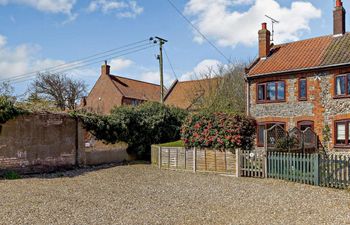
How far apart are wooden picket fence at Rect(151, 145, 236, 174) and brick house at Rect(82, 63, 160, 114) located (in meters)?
23.9

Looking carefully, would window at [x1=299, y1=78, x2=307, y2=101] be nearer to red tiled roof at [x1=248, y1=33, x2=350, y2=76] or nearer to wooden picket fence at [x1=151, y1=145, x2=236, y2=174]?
red tiled roof at [x1=248, y1=33, x2=350, y2=76]

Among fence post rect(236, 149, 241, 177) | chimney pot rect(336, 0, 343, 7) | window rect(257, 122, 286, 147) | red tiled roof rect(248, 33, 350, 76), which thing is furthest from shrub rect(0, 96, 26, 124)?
chimney pot rect(336, 0, 343, 7)

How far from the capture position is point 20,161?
51.6 feet

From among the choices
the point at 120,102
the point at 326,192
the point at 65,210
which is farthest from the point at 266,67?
the point at 120,102

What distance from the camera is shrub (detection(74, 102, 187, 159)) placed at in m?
20.4

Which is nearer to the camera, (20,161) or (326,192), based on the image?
(326,192)

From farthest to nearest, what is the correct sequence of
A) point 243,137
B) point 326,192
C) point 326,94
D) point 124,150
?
point 124,150 → point 326,94 → point 243,137 → point 326,192

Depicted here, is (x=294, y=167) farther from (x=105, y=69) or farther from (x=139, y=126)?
(x=105, y=69)

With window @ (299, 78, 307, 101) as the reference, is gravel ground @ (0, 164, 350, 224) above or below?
below

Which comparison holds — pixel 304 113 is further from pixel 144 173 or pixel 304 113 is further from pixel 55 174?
pixel 55 174

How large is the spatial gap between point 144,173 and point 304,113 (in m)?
11.6

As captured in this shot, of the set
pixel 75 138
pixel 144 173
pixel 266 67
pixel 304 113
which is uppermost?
pixel 266 67

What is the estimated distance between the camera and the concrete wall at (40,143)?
1535cm

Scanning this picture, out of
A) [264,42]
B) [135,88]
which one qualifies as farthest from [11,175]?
[135,88]
